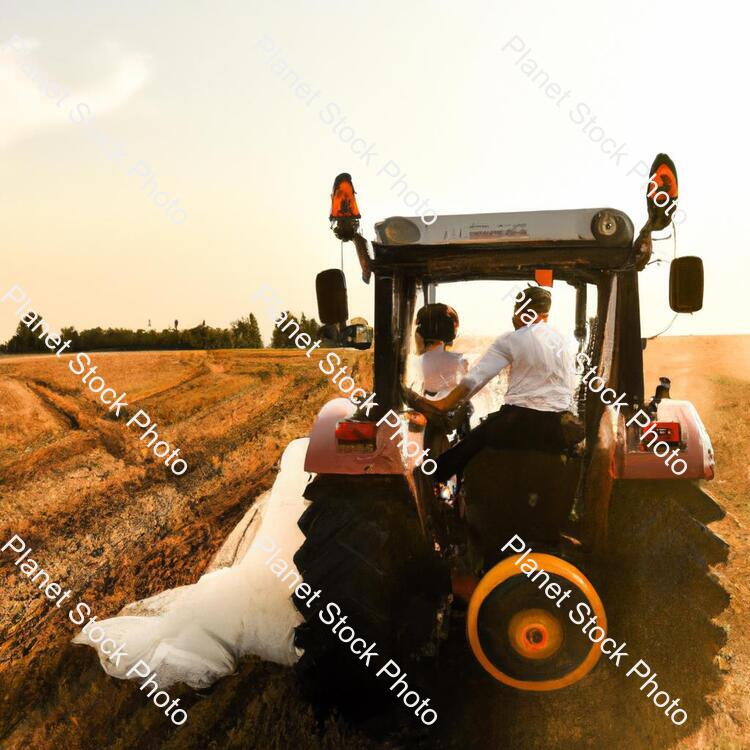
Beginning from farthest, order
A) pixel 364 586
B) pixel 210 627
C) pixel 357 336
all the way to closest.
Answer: pixel 210 627 < pixel 364 586 < pixel 357 336

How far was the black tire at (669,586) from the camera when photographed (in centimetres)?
335

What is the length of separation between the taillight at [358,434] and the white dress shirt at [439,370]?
61 centimetres

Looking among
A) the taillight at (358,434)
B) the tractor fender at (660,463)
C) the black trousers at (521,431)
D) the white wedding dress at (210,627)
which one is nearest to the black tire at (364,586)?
the taillight at (358,434)

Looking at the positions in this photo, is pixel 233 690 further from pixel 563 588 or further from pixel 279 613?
pixel 563 588

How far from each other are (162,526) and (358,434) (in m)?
4.95

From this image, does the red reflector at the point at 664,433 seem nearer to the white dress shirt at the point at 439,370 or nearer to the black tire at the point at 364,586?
the white dress shirt at the point at 439,370

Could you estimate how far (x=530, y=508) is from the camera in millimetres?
3297

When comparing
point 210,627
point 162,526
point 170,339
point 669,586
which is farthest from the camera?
point 170,339

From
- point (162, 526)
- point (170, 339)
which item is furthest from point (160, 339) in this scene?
point (162, 526)

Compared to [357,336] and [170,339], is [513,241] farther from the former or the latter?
[170,339]

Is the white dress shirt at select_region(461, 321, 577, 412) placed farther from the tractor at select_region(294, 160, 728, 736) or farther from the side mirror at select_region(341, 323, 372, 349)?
the side mirror at select_region(341, 323, 372, 349)

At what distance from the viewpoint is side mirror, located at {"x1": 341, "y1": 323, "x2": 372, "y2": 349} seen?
3146 mm

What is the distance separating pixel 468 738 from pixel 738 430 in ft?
33.5

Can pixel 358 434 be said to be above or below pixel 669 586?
above
